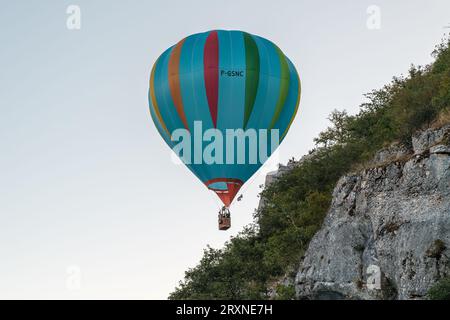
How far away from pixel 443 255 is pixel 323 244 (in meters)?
11.0

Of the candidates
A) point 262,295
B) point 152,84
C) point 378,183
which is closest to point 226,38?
point 152,84

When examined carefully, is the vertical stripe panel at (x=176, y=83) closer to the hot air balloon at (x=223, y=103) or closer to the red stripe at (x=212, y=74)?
the hot air balloon at (x=223, y=103)

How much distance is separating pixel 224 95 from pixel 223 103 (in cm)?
41

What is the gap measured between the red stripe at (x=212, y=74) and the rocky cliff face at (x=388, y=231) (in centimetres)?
893

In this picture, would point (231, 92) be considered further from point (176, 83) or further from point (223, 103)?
point (176, 83)

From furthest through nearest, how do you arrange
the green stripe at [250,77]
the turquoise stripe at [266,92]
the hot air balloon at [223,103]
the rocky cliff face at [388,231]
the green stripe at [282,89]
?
the green stripe at [282,89], the turquoise stripe at [266,92], the green stripe at [250,77], the hot air balloon at [223,103], the rocky cliff face at [388,231]

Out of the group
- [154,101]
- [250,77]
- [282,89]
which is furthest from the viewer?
[154,101]

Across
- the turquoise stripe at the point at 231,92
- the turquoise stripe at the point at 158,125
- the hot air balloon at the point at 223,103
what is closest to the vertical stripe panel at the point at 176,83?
the hot air balloon at the point at 223,103

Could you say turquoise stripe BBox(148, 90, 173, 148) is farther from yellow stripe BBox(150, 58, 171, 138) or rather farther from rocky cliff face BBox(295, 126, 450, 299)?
rocky cliff face BBox(295, 126, 450, 299)

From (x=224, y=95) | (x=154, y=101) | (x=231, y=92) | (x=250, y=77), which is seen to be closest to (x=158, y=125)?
(x=154, y=101)

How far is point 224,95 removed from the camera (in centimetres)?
4078

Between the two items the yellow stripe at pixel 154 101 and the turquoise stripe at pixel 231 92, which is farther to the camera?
the yellow stripe at pixel 154 101

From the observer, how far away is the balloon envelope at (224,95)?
40719 mm

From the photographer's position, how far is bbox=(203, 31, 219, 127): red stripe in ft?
133
